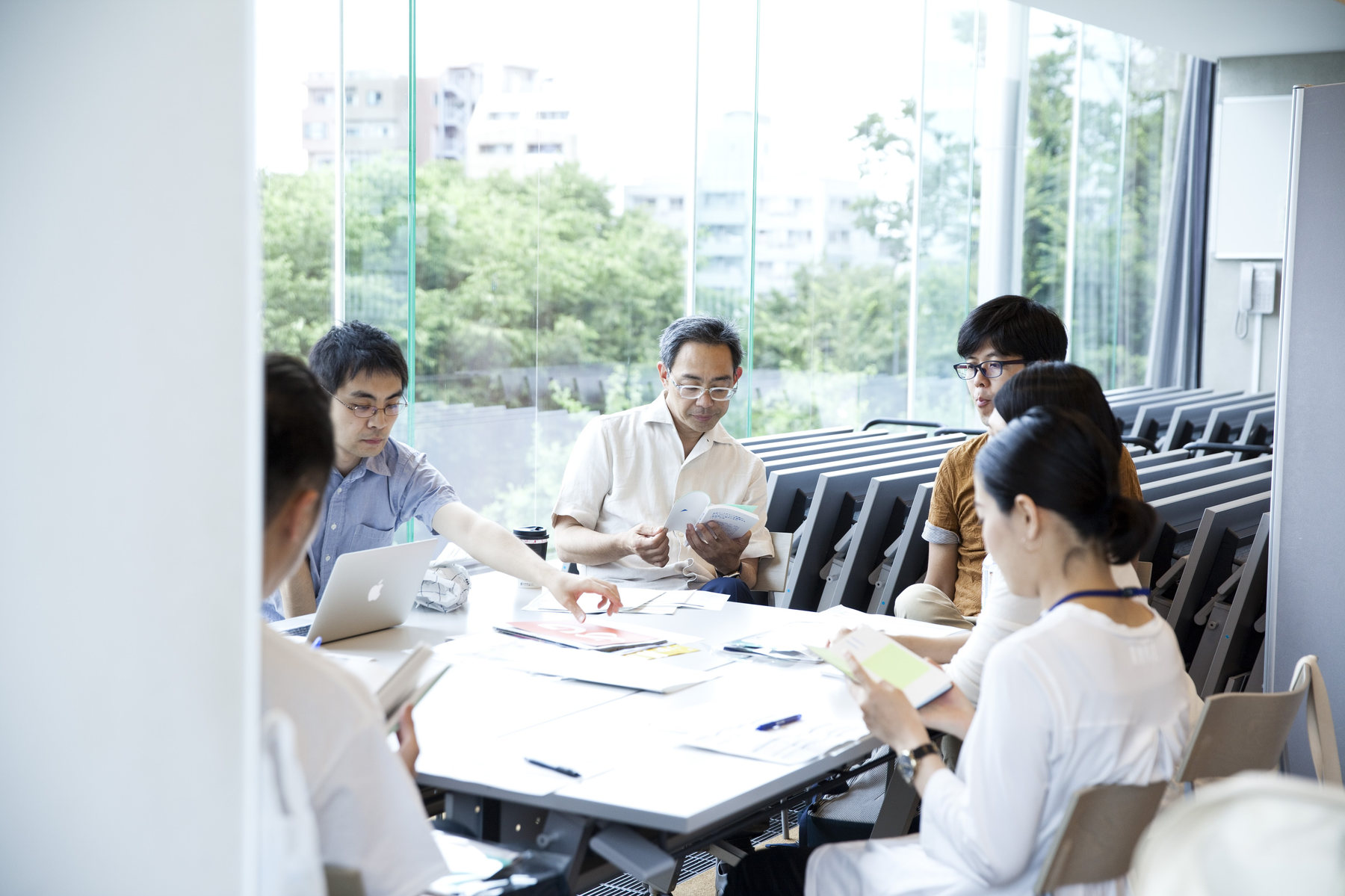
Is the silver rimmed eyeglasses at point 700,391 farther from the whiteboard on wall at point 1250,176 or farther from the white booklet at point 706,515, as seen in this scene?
the whiteboard on wall at point 1250,176

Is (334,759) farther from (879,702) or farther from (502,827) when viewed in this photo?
(879,702)

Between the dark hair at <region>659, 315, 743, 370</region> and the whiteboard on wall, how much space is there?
7937mm

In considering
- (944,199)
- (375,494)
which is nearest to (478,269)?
(375,494)

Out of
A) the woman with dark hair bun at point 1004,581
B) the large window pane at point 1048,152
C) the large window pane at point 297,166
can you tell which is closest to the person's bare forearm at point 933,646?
the woman with dark hair bun at point 1004,581

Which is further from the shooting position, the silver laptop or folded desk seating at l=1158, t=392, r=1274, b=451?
folded desk seating at l=1158, t=392, r=1274, b=451

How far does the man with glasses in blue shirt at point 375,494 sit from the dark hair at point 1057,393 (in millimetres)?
1019

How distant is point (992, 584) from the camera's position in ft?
7.59

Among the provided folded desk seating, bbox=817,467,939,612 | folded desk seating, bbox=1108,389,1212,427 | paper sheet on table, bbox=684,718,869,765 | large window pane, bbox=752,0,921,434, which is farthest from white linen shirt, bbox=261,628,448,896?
folded desk seating, bbox=1108,389,1212,427

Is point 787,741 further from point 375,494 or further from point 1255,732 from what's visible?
point 375,494

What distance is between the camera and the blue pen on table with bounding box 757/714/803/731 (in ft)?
6.64

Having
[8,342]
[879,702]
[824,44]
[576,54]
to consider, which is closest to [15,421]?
[8,342]

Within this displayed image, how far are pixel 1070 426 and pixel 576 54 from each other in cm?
451

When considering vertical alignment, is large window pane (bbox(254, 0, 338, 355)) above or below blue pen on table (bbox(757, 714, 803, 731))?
above

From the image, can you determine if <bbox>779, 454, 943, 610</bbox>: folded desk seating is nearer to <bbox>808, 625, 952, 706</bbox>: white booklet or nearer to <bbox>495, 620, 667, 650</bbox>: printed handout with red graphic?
<bbox>495, 620, 667, 650</bbox>: printed handout with red graphic
